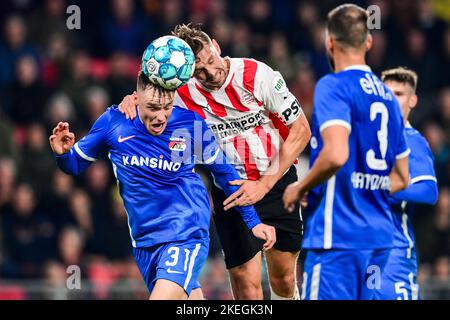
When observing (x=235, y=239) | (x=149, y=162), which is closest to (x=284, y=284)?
(x=235, y=239)

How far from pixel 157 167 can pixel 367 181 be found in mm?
1603

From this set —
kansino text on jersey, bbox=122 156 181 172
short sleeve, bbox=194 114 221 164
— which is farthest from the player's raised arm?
short sleeve, bbox=194 114 221 164

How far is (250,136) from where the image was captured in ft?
27.9

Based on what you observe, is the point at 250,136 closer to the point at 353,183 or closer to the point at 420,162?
the point at 420,162

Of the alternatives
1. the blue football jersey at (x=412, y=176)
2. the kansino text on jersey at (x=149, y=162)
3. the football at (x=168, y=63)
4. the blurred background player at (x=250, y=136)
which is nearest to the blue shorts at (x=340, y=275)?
the blue football jersey at (x=412, y=176)

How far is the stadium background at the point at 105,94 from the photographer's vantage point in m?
12.3

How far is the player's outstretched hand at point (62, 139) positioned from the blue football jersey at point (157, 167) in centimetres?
6

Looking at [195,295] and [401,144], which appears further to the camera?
[195,295]

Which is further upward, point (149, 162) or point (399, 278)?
point (149, 162)

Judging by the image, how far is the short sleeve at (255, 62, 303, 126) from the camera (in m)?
8.30

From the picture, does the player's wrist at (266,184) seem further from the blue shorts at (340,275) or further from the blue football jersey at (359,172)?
the blue shorts at (340,275)

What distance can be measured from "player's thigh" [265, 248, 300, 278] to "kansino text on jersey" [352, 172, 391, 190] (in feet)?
6.66

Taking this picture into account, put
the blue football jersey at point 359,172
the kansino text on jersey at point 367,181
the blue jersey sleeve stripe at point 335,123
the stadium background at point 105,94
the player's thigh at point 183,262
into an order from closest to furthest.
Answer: the blue jersey sleeve stripe at point 335,123, the blue football jersey at point 359,172, the kansino text on jersey at point 367,181, the player's thigh at point 183,262, the stadium background at point 105,94

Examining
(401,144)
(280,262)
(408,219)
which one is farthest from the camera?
(280,262)
